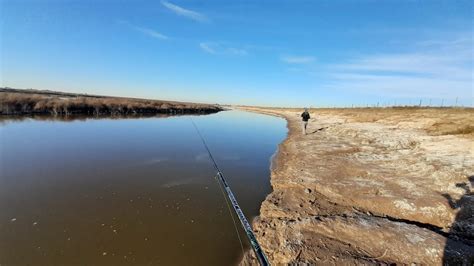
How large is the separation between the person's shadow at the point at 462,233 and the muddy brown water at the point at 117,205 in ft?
14.4

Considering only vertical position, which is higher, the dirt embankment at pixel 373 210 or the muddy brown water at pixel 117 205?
the dirt embankment at pixel 373 210

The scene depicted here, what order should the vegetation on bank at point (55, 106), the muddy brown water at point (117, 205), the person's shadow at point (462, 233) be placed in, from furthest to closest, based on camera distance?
the vegetation on bank at point (55, 106)
the muddy brown water at point (117, 205)
the person's shadow at point (462, 233)

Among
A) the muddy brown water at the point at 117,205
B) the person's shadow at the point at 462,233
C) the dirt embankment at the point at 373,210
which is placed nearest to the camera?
the person's shadow at the point at 462,233

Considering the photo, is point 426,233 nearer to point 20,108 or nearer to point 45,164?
point 45,164

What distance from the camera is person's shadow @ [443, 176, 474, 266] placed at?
529 cm

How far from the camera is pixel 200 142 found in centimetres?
2156

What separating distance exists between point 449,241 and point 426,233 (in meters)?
0.42

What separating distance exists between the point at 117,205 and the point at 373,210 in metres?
7.90

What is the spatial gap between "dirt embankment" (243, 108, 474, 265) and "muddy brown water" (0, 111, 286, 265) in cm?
123

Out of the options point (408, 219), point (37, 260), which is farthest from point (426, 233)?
point (37, 260)

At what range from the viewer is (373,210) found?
8203mm

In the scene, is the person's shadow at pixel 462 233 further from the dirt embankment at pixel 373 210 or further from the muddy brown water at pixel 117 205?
the muddy brown water at pixel 117 205

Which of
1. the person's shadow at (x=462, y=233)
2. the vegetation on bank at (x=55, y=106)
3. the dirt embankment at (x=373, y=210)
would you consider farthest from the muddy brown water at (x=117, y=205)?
the vegetation on bank at (x=55, y=106)

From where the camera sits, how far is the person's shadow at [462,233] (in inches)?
208
